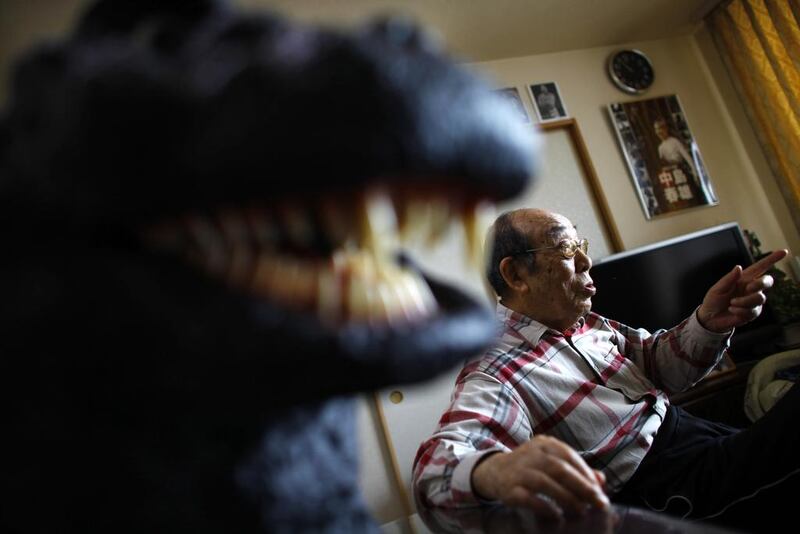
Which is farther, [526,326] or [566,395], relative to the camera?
[526,326]

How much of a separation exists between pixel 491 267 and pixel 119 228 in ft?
4.16

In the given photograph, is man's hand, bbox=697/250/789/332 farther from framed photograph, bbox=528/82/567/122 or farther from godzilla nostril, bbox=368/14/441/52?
framed photograph, bbox=528/82/567/122

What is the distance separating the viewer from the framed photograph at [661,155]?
10.00ft

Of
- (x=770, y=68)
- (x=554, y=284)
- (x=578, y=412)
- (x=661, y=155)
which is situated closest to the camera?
(x=578, y=412)

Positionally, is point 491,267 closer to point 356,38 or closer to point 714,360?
point 714,360

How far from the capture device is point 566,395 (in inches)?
45.3

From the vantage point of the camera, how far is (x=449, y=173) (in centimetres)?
27

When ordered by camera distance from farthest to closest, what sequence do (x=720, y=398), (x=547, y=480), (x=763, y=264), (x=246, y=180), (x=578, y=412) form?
(x=720, y=398) → (x=763, y=264) → (x=578, y=412) → (x=547, y=480) → (x=246, y=180)

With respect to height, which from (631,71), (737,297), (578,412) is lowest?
(578,412)

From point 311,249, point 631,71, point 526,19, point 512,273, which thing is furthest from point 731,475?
point 631,71

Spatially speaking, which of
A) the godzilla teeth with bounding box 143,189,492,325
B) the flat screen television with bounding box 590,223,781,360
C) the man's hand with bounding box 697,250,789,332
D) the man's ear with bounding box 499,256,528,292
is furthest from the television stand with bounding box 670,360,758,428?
the godzilla teeth with bounding box 143,189,492,325

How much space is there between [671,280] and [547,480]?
2403 mm

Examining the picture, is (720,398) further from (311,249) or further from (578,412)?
(311,249)

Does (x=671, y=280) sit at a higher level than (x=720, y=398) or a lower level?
higher
